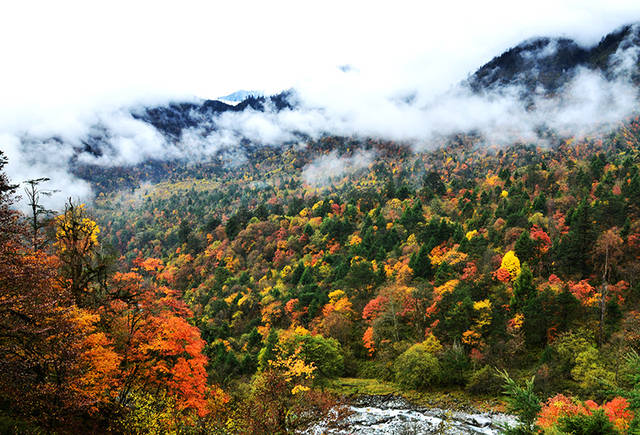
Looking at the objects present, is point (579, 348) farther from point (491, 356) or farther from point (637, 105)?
point (637, 105)

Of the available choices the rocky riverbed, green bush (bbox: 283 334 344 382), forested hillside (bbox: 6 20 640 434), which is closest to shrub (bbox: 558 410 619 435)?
forested hillside (bbox: 6 20 640 434)

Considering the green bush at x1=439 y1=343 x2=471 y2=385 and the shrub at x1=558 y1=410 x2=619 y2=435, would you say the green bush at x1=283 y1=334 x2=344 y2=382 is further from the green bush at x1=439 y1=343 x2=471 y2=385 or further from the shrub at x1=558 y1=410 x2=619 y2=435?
the shrub at x1=558 y1=410 x2=619 y2=435

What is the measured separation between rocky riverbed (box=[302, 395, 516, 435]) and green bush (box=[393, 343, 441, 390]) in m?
3.47

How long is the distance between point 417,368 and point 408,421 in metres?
7.91

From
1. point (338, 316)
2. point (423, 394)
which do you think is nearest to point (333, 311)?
point (338, 316)

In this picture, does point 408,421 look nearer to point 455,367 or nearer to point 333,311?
point 455,367

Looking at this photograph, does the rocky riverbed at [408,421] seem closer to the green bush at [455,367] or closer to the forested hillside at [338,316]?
the forested hillside at [338,316]

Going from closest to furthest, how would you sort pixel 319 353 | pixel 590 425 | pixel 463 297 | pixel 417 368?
pixel 590 425, pixel 417 368, pixel 319 353, pixel 463 297

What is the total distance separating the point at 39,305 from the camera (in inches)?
556

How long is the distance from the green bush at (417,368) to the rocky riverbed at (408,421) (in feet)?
11.4

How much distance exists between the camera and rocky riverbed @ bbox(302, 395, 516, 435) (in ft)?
115

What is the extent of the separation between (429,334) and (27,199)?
46.5 m

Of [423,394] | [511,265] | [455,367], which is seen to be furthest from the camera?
[511,265]

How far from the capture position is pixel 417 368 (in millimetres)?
45031
